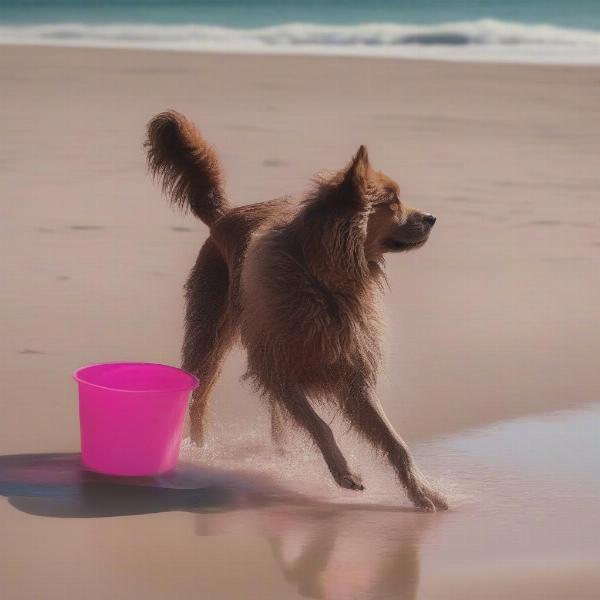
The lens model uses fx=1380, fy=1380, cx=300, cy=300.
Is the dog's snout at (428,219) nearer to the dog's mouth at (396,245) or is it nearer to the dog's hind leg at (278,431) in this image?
the dog's mouth at (396,245)

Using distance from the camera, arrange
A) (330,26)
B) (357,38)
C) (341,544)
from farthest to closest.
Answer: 1. (330,26)
2. (357,38)
3. (341,544)

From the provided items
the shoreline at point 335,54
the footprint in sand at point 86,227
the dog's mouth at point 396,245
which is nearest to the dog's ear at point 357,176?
the dog's mouth at point 396,245

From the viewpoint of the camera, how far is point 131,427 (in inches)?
203

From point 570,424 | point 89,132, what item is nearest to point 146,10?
point 89,132

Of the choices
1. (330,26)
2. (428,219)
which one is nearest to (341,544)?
(428,219)

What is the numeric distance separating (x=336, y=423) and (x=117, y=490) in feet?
4.23

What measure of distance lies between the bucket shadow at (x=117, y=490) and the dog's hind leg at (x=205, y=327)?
0.39m

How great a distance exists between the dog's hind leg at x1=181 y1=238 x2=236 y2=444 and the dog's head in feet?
2.76

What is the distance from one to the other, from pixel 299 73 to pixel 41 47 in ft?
15.7

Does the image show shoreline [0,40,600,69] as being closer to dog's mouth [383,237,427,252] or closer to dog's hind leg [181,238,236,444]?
dog's hind leg [181,238,236,444]

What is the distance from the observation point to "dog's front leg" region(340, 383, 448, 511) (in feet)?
16.4

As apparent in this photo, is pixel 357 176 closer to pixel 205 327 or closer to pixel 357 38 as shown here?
pixel 205 327

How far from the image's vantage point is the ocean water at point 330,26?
890 inches

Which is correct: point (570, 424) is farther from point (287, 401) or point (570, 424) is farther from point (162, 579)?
point (162, 579)
